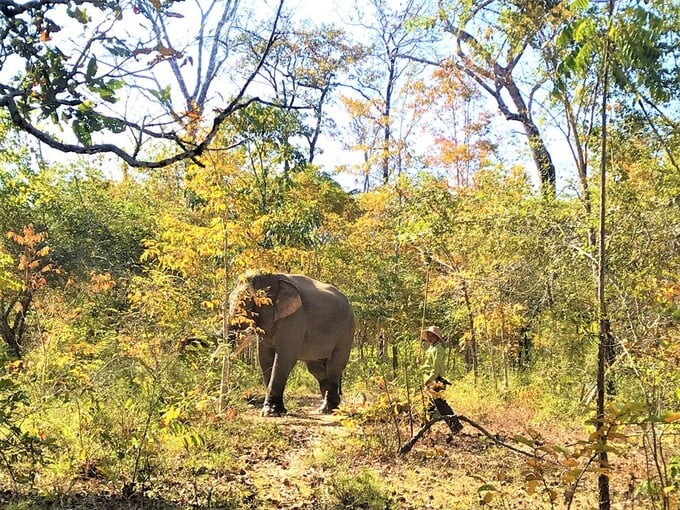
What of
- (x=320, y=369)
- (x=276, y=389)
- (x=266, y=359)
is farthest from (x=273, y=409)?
(x=320, y=369)

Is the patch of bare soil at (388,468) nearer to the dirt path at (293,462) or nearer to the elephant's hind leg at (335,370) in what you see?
the dirt path at (293,462)

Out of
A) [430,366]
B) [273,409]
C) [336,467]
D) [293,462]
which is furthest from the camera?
[273,409]

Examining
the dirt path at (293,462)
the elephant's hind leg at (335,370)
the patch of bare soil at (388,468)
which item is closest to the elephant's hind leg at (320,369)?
the elephant's hind leg at (335,370)

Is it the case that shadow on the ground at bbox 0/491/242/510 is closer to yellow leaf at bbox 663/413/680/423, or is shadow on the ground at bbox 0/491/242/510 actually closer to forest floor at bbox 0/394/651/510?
forest floor at bbox 0/394/651/510

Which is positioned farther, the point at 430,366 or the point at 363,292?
the point at 363,292

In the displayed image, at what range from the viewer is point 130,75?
2.24 metres

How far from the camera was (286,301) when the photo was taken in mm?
9453

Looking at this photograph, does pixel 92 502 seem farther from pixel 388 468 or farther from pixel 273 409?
pixel 273 409

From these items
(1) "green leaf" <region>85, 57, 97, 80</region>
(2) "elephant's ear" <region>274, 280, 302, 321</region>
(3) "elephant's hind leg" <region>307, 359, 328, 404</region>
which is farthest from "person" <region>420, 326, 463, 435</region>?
(1) "green leaf" <region>85, 57, 97, 80</region>

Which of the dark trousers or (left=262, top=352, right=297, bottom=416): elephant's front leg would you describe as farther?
(left=262, top=352, right=297, bottom=416): elephant's front leg

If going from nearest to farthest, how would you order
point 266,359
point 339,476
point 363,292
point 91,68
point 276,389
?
point 91,68 < point 339,476 < point 276,389 < point 266,359 < point 363,292

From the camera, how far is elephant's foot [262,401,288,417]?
353 inches

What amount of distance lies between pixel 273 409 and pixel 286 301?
1.69 m

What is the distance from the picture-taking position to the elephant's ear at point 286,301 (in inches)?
370
